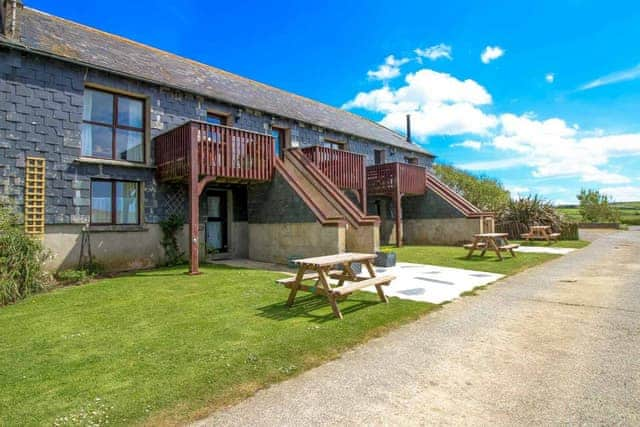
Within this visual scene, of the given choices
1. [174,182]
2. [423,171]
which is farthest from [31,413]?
[423,171]

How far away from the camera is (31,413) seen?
2775mm

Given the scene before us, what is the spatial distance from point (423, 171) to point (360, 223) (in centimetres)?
913

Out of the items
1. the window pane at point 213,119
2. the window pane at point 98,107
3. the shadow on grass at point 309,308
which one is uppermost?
the window pane at point 213,119

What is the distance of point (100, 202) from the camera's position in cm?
1009

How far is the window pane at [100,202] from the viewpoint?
32.6 feet

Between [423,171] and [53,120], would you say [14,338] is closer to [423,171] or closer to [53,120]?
[53,120]

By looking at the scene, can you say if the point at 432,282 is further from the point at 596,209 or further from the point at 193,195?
the point at 596,209

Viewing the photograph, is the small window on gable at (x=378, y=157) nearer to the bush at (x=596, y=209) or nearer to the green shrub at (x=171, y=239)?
the green shrub at (x=171, y=239)

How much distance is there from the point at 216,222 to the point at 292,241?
12.7 ft

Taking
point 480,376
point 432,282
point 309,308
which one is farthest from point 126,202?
point 480,376

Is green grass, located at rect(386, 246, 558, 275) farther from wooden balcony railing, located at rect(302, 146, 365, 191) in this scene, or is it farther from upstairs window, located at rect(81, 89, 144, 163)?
upstairs window, located at rect(81, 89, 144, 163)

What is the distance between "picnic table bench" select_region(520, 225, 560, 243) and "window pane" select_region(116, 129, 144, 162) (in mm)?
18094

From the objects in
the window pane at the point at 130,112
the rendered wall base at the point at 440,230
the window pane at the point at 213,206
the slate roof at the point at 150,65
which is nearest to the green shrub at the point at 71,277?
the window pane at the point at 130,112

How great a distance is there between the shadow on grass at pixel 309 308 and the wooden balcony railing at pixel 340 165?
7.35 m
